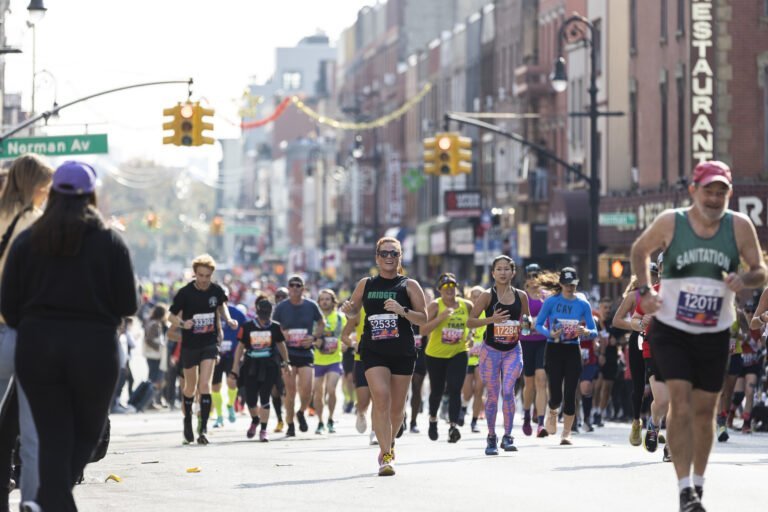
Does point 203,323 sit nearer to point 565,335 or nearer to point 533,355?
point 565,335

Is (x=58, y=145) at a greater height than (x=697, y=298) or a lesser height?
greater

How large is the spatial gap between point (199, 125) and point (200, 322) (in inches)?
728

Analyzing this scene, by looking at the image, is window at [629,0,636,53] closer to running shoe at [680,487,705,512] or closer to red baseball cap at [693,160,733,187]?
red baseball cap at [693,160,733,187]

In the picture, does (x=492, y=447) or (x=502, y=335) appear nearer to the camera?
(x=492, y=447)

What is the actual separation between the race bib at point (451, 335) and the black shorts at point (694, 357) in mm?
10537

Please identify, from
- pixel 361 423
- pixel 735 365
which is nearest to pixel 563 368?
pixel 361 423

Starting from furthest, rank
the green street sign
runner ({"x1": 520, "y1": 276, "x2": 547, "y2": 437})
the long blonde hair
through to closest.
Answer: the green street sign, runner ({"x1": 520, "y1": 276, "x2": 547, "y2": 437}), the long blonde hair

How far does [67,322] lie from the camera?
343 inches

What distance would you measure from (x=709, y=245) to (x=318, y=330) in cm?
1311

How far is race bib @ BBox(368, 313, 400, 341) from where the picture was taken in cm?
1525

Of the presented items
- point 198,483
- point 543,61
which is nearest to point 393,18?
point 543,61

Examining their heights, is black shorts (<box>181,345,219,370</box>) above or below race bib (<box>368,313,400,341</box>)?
below

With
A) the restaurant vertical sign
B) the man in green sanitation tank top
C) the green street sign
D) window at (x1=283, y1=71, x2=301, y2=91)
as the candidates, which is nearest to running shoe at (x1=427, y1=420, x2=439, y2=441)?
the man in green sanitation tank top

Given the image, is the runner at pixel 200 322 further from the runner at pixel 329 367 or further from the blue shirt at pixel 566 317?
the runner at pixel 329 367
